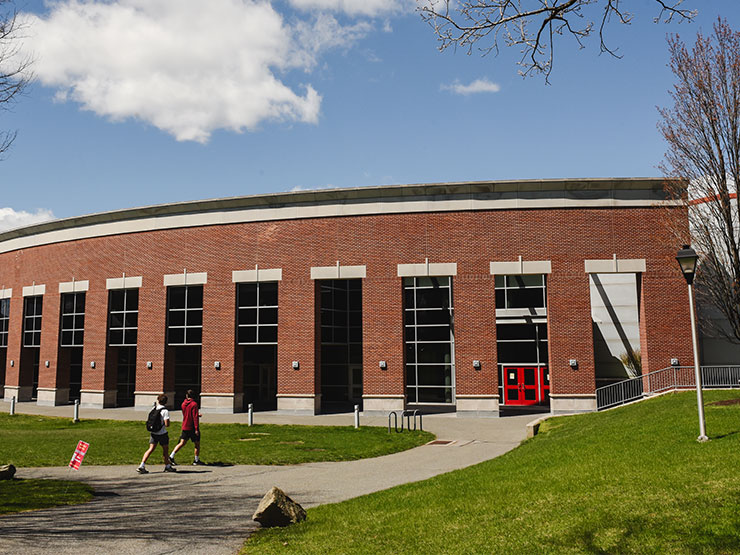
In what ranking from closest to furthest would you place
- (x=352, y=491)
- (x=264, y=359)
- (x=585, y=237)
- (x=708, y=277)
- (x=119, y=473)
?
(x=352, y=491), (x=119, y=473), (x=708, y=277), (x=585, y=237), (x=264, y=359)

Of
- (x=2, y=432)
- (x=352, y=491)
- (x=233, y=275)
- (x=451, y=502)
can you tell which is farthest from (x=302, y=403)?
(x=451, y=502)

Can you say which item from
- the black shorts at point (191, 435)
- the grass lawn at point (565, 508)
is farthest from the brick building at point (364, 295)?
the grass lawn at point (565, 508)

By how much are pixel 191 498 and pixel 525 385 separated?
26234 mm

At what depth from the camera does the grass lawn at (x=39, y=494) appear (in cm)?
1057

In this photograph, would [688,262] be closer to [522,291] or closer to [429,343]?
[429,343]

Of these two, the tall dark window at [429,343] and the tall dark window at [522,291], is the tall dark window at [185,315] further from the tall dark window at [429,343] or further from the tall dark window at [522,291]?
the tall dark window at [522,291]

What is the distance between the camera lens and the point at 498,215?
28.0 meters

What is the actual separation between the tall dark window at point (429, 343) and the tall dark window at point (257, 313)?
7218 millimetres

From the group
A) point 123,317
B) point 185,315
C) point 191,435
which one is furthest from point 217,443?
point 123,317

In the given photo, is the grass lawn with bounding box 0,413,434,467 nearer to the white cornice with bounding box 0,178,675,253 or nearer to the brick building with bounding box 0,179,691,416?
the brick building with bounding box 0,179,691,416

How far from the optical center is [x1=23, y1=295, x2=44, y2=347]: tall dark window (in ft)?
129

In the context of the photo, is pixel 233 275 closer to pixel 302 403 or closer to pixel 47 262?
pixel 302 403

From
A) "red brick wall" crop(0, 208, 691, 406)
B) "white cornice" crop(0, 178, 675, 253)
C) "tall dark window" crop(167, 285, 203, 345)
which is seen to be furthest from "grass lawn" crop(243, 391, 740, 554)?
"tall dark window" crop(167, 285, 203, 345)

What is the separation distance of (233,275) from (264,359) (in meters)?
8.43
